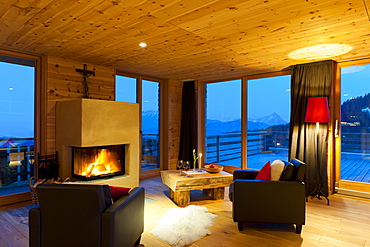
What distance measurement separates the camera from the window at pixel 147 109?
5809 millimetres

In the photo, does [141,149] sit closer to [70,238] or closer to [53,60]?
[53,60]

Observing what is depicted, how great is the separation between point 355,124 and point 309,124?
804mm

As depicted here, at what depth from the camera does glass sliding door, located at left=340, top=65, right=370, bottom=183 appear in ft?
15.3

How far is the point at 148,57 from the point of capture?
14.8ft

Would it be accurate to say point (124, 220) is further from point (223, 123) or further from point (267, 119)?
point (223, 123)

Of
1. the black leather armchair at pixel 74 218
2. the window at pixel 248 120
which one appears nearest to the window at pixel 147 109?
the window at pixel 248 120

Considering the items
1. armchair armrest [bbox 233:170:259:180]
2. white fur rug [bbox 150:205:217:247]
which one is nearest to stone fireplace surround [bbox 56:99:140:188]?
white fur rug [bbox 150:205:217:247]

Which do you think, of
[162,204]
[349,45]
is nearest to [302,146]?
[349,45]

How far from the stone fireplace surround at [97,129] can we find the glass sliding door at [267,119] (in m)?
2.65

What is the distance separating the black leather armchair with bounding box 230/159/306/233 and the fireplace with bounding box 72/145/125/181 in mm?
2359

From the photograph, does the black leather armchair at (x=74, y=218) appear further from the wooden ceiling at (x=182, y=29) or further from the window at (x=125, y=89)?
the window at (x=125, y=89)

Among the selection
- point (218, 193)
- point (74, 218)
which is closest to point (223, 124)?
point (218, 193)

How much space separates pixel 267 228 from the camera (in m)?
3.26

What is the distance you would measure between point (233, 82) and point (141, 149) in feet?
8.75
